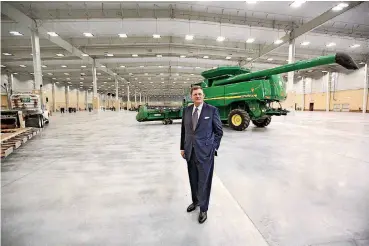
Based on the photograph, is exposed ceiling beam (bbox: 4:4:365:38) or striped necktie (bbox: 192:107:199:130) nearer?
striped necktie (bbox: 192:107:199:130)

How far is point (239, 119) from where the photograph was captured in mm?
8961

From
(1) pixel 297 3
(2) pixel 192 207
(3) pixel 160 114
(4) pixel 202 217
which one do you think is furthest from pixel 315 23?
(4) pixel 202 217

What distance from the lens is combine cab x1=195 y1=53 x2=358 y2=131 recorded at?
332 inches

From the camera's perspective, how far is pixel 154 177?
140 inches

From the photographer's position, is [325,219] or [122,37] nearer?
[325,219]

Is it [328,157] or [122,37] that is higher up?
[122,37]

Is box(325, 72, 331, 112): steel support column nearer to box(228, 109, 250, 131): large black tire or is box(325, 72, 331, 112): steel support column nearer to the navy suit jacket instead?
box(228, 109, 250, 131): large black tire

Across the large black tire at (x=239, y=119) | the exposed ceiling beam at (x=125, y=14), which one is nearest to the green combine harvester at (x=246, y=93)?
the large black tire at (x=239, y=119)

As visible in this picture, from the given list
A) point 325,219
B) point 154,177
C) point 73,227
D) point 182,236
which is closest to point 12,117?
point 154,177

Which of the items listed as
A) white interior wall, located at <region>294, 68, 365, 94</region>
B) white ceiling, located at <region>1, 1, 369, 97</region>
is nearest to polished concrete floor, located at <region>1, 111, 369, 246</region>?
white ceiling, located at <region>1, 1, 369, 97</region>

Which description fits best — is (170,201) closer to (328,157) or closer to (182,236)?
(182,236)

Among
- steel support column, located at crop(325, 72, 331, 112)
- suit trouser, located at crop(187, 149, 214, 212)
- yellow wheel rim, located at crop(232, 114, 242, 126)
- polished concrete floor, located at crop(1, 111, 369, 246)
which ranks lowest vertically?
polished concrete floor, located at crop(1, 111, 369, 246)

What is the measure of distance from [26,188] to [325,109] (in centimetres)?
4444

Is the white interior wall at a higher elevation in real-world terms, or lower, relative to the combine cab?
higher
